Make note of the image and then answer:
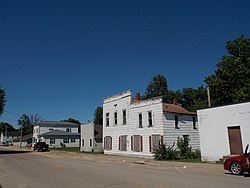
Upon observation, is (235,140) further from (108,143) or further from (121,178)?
(108,143)

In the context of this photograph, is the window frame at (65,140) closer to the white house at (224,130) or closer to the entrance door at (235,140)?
the white house at (224,130)

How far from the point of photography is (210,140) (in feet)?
65.7

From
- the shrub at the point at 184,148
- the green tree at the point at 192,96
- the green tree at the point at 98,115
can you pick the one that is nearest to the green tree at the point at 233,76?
the shrub at the point at 184,148

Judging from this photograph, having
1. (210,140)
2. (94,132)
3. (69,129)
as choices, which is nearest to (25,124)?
(69,129)

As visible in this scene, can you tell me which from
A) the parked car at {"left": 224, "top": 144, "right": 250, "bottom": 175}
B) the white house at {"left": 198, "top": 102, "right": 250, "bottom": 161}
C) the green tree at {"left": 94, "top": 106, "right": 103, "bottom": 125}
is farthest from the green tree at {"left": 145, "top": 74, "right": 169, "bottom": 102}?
the parked car at {"left": 224, "top": 144, "right": 250, "bottom": 175}

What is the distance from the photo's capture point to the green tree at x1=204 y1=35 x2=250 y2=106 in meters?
33.2

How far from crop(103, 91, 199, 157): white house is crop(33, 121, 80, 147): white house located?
3152cm

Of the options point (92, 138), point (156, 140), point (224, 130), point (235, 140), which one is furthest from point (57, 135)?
point (235, 140)

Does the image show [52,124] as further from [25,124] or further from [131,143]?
[25,124]

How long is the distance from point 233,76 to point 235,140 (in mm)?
→ 18971

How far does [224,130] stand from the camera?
19.1 meters

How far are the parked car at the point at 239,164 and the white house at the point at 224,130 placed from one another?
5759 millimetres

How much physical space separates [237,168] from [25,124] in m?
139

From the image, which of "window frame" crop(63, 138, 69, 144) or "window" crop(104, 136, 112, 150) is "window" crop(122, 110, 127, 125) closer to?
"window" crop(104, 136, 112, 150)
